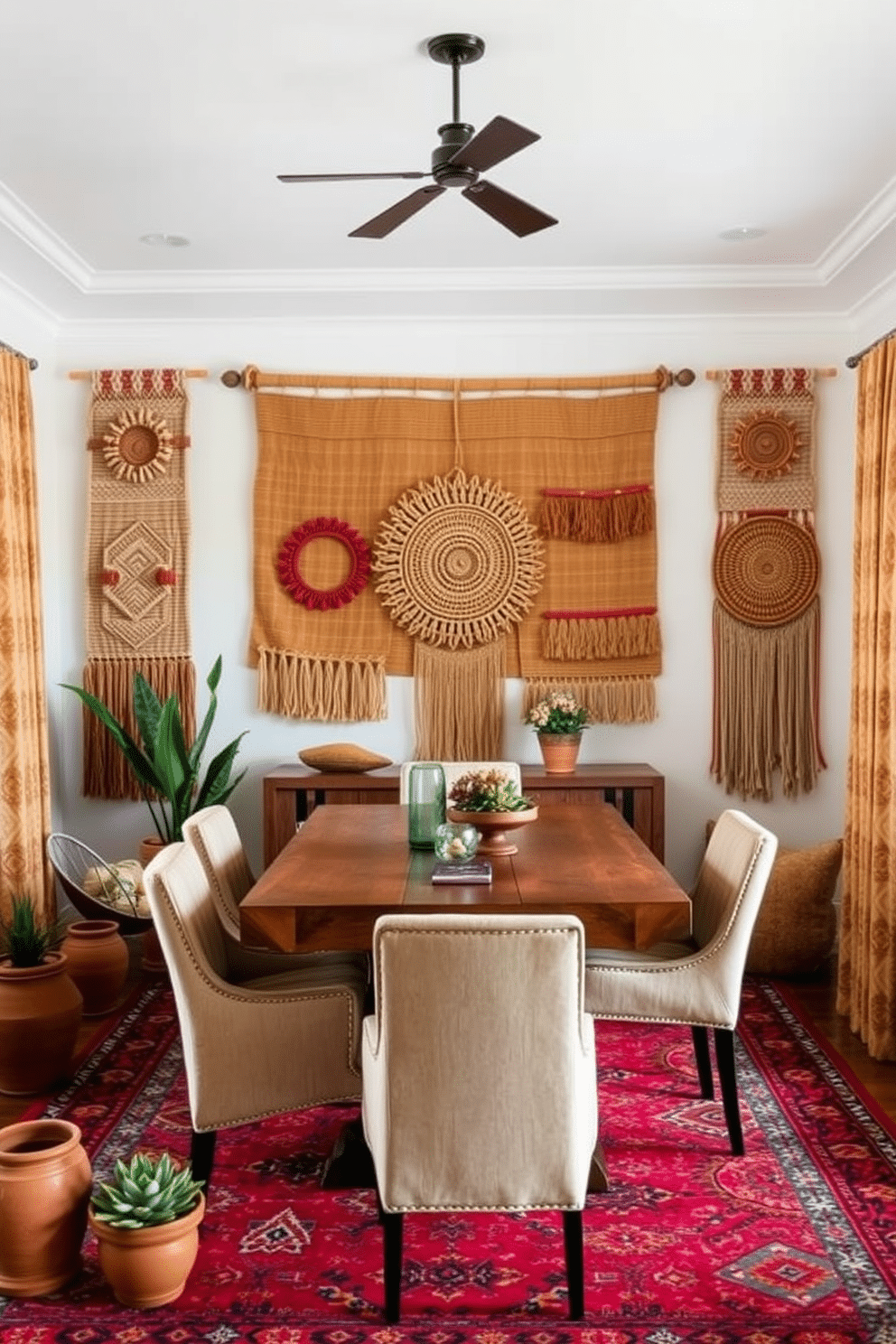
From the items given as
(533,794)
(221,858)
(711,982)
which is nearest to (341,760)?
(533,794)

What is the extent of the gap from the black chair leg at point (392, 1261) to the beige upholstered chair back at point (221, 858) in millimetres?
1187

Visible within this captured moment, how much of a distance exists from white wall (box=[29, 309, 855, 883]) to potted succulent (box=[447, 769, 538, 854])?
81.0 inches

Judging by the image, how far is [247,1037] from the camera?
2953 millimetres

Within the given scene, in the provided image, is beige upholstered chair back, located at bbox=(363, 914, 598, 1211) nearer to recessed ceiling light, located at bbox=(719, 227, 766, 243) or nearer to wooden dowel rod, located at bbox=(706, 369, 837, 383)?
recessed ceiling light, located at bbox=(719, 227, 766, 243)

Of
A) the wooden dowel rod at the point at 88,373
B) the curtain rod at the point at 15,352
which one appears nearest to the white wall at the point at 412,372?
the wooden dowel rod at the point at 88,373

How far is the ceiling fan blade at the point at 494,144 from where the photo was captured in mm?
2748

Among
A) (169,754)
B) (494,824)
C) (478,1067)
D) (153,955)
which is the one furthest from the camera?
(169,754)

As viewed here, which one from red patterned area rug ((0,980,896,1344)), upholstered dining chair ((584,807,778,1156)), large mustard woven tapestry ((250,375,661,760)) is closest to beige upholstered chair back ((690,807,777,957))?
upholstered dining chair ((584,807,778,1156))

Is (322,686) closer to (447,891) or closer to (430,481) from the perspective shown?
(430,481)

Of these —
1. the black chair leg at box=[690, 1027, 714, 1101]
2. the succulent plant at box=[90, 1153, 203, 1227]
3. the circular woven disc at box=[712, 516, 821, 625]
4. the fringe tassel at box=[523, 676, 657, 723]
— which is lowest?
the black chair leg at box=[690, 1027, 714, 1101]

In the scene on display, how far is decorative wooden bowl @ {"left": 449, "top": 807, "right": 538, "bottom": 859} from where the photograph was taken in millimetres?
3453

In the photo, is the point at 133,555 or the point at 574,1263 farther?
the point at 133,555

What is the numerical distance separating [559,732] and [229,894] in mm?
1900

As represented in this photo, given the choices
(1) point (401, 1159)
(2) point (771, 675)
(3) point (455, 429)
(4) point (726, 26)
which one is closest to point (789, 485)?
(2) point (771, 675)
